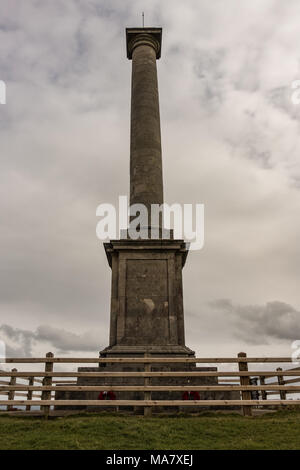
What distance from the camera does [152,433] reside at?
7.34 m

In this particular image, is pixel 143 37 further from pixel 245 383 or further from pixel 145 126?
pixel 245 383

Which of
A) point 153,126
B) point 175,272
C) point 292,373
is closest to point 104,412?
point 292,373

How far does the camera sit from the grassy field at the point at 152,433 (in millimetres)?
6758

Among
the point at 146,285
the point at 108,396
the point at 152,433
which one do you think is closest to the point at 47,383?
the point at 108,396

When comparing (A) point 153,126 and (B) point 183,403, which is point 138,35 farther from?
(B) point 183,403

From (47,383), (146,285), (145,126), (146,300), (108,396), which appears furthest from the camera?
(145,126)

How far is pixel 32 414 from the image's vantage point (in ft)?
Answer: 31.0

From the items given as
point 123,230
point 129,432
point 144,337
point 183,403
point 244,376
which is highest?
point 123,230

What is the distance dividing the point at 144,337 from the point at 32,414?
15.2 feet

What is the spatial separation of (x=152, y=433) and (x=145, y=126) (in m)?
13.7

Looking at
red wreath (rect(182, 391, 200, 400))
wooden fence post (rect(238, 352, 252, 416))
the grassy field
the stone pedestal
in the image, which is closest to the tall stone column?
the stone pedestal

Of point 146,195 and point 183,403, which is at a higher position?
point 146,195

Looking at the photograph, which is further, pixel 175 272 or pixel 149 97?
pixel 149 97

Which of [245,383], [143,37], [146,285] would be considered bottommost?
[245,383]
